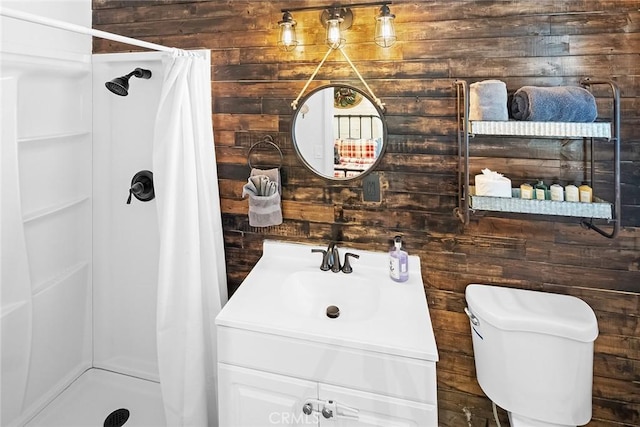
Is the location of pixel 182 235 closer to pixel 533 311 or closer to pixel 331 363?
pixel 331 363

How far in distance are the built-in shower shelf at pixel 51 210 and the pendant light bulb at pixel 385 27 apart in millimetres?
1706

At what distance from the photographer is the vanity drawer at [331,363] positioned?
3.86 feet

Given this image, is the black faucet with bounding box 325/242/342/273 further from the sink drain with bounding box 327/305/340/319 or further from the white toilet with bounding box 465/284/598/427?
the white toilet with bounding box 465/284/598/427

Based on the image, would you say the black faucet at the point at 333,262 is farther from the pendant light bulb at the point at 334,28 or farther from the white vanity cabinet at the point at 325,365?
the pendant light bulb at the point at 334,28

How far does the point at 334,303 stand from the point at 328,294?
49mm

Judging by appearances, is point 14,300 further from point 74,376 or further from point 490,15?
point 490,15

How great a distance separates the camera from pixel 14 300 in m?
1.56

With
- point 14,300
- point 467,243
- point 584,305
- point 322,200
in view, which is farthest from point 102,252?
point 584,305

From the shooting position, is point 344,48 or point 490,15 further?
point 344,48

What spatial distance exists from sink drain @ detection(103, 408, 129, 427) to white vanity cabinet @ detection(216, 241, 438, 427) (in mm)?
819

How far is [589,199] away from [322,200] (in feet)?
3.42

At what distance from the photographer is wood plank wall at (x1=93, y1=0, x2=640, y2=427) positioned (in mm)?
1426

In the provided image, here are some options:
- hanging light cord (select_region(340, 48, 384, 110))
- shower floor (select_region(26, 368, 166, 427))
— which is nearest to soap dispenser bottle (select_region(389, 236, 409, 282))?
hanging light cord (select_region(340, 48, 384, 110))

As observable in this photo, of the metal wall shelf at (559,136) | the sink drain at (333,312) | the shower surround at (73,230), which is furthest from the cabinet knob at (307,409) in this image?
the shower surround at (73,230)
